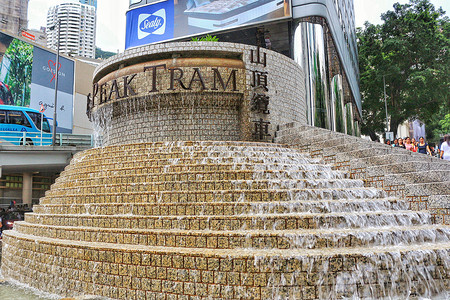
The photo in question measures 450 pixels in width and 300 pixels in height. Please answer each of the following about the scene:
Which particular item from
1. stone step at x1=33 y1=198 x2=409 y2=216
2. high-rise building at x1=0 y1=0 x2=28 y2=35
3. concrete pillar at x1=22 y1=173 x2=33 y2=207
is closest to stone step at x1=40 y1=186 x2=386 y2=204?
stone step at x1=33 y1=198 x2=409 y2=216

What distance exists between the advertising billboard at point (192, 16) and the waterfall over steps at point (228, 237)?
55.9 ft

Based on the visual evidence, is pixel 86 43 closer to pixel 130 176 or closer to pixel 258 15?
pixel 258 15

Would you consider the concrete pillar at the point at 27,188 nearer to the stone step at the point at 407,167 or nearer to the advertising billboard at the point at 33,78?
the advertising billboard at the point at 33,78

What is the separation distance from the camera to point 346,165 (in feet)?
26.6

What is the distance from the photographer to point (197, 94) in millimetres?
12047

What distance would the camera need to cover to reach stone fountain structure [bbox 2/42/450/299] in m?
4.30

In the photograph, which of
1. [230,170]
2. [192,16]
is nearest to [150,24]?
[192,16]

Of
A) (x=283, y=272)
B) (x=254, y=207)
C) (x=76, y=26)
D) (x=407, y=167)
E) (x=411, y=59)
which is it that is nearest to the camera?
(x=283, y=272)

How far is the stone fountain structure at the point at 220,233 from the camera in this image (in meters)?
4.30

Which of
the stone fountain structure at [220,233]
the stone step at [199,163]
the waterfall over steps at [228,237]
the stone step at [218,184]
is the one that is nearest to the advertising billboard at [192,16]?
the stone fountain structure at [220,233]

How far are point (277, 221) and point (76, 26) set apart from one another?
163183mm

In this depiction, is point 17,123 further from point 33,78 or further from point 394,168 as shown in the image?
point 394,168

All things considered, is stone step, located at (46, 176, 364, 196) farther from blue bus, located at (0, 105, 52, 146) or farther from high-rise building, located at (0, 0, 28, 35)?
high-rise building, located at (0, 0, 28, 35)

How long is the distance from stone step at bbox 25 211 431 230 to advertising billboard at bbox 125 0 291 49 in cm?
1826
